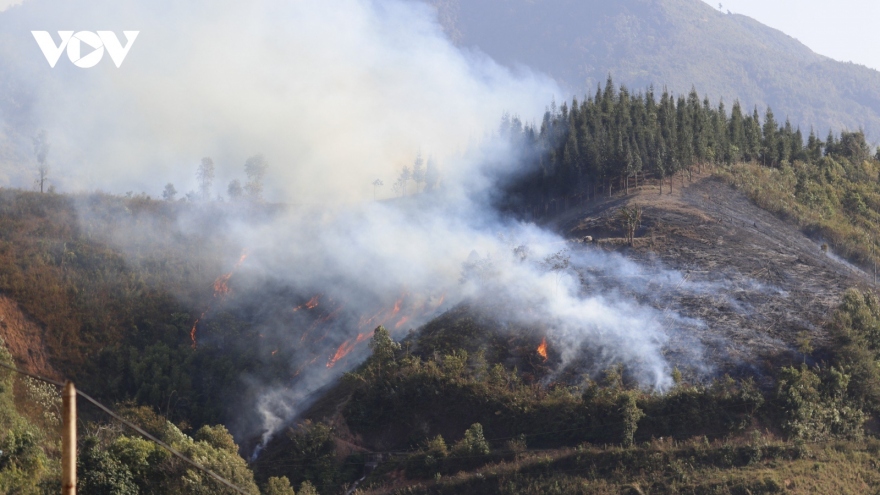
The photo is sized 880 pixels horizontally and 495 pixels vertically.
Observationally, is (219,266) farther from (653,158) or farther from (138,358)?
(653,158)

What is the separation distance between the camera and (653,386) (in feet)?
241

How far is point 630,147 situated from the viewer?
12075cm

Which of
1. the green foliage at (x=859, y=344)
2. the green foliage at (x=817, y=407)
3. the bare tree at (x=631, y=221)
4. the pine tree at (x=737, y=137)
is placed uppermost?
the pine tree at (x=737, y=137)

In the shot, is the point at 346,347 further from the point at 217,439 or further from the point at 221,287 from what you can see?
the point at 217,439

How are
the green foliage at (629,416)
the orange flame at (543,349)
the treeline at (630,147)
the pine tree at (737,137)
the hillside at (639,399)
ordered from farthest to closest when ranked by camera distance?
1. the pine tree at (737,137)
2. the treeline at (630,147)
3. the orange flame at (543,349)
4. the green foliage at (629,416)
5. the hillside at (639,399)

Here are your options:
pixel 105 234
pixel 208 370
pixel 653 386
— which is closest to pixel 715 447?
pixel 653 386

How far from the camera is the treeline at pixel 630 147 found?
12031cm

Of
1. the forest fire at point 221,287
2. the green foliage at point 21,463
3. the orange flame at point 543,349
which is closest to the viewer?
the green foliage at point 21,463

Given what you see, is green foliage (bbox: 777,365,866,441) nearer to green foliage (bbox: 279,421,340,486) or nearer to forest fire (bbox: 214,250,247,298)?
green foliage (bbox: 279,421,340,486)

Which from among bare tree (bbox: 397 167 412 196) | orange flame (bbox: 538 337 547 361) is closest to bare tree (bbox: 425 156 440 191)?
bare tree (bbox: 397 167 412 196)

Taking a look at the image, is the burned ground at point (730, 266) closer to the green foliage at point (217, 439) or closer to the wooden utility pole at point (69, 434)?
the green foliage at point (217, 439)

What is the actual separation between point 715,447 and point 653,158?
63.0 metres

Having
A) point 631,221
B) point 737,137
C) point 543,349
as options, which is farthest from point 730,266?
point 737,137

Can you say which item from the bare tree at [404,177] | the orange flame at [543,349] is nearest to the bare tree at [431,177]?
the bare tree at [404,177]
